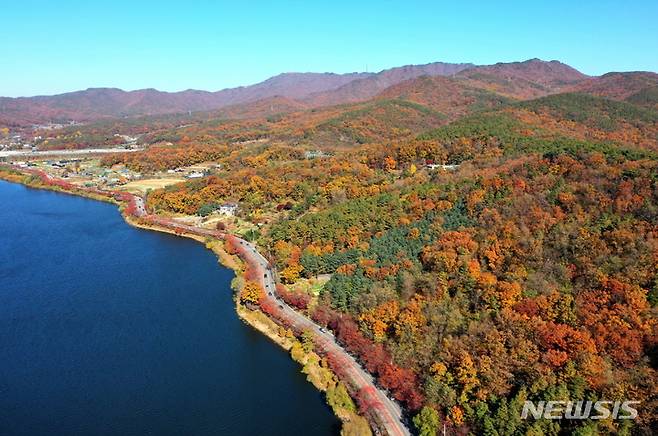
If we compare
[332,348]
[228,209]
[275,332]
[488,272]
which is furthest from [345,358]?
[228,209]

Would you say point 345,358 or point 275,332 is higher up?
point 345,358

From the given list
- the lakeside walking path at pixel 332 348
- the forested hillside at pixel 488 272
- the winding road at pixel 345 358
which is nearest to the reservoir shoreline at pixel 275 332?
the lakeside walking path at pixel 332 348

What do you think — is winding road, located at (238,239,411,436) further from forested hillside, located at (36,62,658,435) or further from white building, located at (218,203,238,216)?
white building, located at (218,203,238,216)

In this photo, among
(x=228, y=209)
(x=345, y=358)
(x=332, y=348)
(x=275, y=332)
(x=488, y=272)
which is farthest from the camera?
(x=228, y=209)

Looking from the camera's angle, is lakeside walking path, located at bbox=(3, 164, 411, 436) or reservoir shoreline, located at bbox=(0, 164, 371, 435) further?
reservoir shoreline, located at bbox=(0, 164, 371, 435)

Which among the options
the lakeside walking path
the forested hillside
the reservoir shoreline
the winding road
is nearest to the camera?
the forested hillside

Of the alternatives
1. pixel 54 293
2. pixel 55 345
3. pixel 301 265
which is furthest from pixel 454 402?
pixel 54 293

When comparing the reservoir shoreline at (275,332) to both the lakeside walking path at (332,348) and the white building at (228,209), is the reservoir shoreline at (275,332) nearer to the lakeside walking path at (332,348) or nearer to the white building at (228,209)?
the lakeside walking path at (332,348)

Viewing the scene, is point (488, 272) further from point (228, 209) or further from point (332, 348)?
point (228, 209)

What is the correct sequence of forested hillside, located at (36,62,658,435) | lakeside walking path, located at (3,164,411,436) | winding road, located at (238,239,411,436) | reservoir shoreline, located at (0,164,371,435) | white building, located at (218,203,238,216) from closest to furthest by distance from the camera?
forested hillside, located at (36,62,658,435)
winding road, located at (238,239,411,436)
lakeside walking path, located at (3,164,411,436)
reservoir shoreline, located at (0,164,371,435)
white building, located at (218,203,238,216)

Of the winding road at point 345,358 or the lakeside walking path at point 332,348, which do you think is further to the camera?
the lakeside walking path at point 332,348

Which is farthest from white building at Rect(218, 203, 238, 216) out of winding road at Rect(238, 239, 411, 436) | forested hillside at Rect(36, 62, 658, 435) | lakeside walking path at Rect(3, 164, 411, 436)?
winding road at Rect(238, 239, 411, 436)
